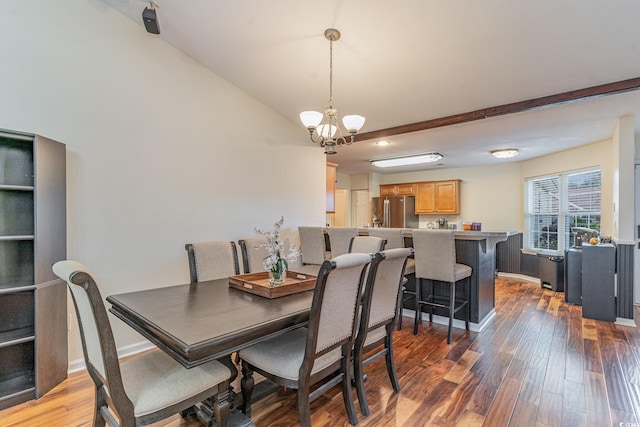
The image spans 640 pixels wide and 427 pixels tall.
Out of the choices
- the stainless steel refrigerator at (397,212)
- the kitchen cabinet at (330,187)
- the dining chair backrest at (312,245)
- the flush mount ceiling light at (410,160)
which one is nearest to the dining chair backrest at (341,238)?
the dining chair backrest at (312,245)

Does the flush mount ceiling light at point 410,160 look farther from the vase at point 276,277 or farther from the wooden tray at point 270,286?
the vase at point 276,277

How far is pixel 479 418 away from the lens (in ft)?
6.18

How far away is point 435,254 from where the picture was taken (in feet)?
10.3

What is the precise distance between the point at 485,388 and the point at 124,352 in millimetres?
3091

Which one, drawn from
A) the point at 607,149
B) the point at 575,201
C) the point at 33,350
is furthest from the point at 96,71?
the point at 575,201

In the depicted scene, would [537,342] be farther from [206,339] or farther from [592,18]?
[206,339]

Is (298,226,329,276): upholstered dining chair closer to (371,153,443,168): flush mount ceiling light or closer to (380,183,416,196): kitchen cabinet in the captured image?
(371,153,443,168): flush mount ceiling light

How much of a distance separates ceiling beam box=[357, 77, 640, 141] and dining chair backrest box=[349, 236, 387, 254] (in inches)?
82.5

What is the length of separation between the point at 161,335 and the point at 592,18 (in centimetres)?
337

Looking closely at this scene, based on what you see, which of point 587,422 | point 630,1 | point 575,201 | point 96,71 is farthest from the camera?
point 575,201

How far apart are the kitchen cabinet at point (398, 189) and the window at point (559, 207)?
229cm

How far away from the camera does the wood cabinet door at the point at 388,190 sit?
7.50 metres

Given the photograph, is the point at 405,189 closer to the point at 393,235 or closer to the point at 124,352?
the point at 393,235

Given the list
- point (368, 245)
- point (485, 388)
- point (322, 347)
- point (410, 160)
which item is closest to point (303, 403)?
point (322, 347)
